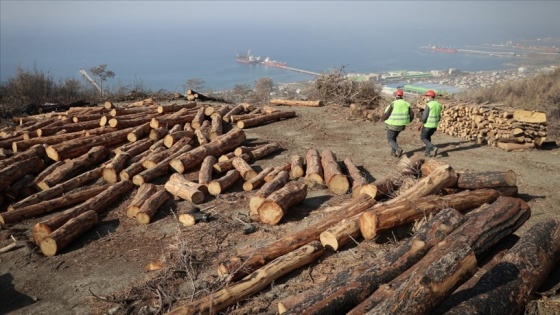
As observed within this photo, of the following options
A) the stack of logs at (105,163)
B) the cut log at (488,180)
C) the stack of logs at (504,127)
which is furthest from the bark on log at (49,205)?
the stack of logs at (504,127)

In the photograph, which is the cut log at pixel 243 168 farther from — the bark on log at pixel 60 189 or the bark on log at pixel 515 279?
the bark on log at pixel 515 279

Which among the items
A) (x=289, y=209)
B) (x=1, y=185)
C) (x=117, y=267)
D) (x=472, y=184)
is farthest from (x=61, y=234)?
(x=472, y=184)

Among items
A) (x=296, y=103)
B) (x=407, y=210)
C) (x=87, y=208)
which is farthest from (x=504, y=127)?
(x=87, y=208)

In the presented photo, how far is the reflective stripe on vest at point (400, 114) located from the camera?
10.2m

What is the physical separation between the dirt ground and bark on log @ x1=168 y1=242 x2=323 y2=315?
120 mm

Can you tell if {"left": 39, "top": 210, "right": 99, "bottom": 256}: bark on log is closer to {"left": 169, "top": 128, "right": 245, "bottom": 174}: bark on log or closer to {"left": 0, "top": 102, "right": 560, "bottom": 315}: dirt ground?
{"left": 0, "top": 102, "right": 560, "bottom": 315}: dirt ground

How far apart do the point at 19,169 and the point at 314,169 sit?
7579 millimetres

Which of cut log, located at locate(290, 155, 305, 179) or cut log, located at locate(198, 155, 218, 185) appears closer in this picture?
cut log, located at locate(198, 155, 218, 185)

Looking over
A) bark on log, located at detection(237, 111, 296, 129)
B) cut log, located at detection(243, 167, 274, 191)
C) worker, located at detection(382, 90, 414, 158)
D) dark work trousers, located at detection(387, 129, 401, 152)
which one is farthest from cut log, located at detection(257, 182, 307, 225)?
bark on log, located at detection(237, 111, 296, 129)

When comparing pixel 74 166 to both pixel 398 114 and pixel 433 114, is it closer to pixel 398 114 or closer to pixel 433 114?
pixel 398 114

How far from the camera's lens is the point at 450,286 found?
12.2 ft

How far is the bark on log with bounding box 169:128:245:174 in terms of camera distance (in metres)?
9.77

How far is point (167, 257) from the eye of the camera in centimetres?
609

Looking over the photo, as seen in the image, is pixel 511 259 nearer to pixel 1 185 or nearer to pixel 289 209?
pixel 289 209
